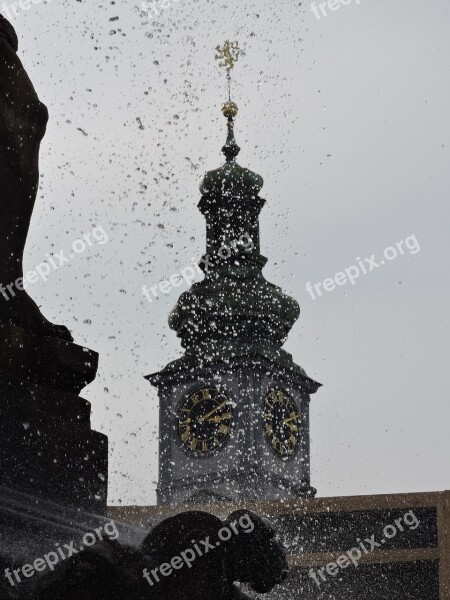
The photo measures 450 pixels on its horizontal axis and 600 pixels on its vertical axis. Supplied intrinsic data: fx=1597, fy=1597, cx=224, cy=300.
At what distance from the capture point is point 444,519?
2947 centimetres

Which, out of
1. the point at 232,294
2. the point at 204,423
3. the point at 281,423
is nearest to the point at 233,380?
the point at 204,423

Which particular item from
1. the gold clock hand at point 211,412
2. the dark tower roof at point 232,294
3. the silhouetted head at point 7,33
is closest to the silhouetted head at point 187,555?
the silhouetted head at point 7,33

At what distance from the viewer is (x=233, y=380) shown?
52281 millimetres

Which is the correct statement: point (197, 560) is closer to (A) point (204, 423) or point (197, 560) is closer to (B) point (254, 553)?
(B) point (254, 553)

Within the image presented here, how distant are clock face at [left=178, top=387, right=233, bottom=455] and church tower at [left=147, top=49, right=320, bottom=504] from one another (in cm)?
3

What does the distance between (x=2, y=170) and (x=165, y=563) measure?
1.16 metres

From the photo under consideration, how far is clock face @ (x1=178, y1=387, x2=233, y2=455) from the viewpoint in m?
50.8

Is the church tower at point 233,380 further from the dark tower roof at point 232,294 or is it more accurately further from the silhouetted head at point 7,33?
the silhouetted head at point 7,33

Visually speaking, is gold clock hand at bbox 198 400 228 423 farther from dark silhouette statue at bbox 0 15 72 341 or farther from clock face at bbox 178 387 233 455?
dark silhouette statue at bbox 0 15 72 341

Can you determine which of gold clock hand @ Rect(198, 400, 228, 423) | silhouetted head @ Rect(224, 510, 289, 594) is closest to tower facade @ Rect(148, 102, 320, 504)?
gold clock hand @ Rect(198, 400, 228, 423)

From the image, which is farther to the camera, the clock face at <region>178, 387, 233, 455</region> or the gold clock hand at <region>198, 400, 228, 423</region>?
the gold clock hand at <region>198, 400, 228, 423</region>

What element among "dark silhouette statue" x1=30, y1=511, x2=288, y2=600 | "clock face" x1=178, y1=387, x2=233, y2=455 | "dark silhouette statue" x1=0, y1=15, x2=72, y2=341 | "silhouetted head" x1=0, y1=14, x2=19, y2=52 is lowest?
"dark silhouette statue" x1=30, y1=511, x2=288, y2=600

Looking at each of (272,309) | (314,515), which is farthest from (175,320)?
(314,515)

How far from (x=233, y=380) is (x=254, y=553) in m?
49.1
